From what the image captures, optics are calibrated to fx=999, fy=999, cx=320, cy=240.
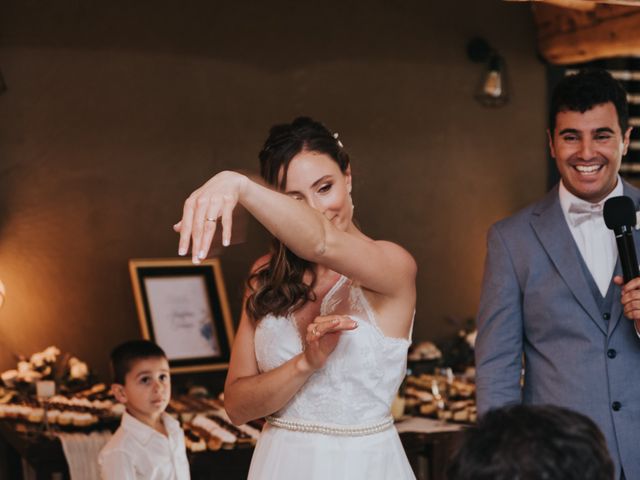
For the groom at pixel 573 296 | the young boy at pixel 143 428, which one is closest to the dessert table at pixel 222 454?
the young boy at pixel 143 428

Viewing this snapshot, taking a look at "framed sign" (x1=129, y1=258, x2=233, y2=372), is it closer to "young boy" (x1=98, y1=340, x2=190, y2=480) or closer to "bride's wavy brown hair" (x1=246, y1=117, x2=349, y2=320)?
"young boy" (x1=98, y1=340, x2=190, y2=480)

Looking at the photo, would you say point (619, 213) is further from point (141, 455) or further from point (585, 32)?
point (585, 32)

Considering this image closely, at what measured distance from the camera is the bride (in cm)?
228

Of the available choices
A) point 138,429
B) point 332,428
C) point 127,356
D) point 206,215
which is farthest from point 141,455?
point 206,215

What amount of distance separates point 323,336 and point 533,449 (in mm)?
892

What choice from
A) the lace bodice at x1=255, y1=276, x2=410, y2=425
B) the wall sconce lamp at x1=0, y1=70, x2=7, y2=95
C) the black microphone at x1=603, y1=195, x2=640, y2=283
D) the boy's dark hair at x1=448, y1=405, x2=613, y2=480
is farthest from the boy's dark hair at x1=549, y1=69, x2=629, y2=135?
the wall sconce lamp at x1=0, y1=70, x2=7, y2=95

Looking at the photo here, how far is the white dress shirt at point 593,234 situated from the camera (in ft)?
9.06

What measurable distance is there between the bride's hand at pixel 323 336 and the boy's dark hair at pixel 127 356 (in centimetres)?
168

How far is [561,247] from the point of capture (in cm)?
278

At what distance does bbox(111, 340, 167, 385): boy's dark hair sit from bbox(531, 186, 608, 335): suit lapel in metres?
1.63

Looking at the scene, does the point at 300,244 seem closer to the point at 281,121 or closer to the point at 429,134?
the point at 281,121

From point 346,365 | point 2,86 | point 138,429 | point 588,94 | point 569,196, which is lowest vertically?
point 138,429

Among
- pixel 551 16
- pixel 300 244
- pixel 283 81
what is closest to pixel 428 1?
pixel 551 16

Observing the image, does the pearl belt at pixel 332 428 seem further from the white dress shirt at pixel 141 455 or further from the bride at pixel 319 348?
the white dress shirt at pixel 141 455
